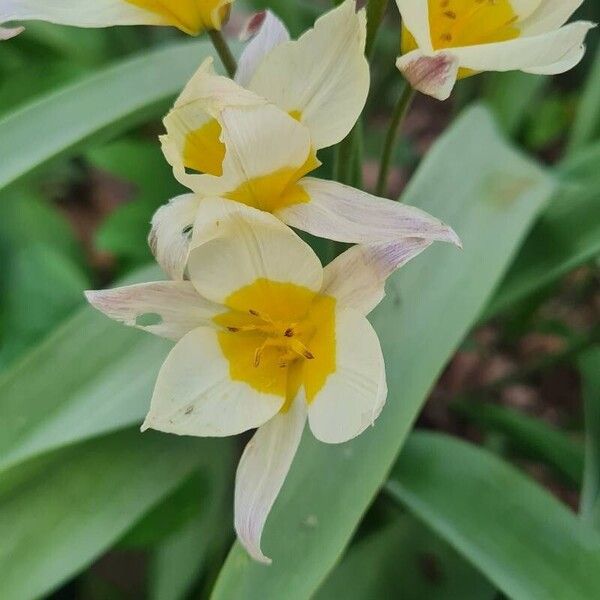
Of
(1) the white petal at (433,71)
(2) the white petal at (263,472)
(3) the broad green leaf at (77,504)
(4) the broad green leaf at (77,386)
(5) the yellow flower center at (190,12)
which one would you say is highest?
(5) the yellow flower center at (190,12)

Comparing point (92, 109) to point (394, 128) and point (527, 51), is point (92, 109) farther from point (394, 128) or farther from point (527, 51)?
point (527, 51)

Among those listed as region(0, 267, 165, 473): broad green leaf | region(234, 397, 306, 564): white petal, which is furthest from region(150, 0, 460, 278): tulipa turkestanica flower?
region(0, 267, 165, 473): broad green leaf

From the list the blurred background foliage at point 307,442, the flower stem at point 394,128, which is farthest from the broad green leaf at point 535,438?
the flower stem at point 394,128

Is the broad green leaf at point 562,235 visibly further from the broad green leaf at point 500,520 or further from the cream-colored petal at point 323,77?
the cream-colored petal at point 323,77

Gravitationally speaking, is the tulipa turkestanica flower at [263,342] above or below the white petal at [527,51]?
below

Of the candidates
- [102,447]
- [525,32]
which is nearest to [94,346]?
[102,447]

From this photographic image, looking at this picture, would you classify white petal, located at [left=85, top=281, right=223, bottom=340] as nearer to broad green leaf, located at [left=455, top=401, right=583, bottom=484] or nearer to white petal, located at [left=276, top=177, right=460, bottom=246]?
white petal, located at [left=276, top=177, right=460, bottom=246]
